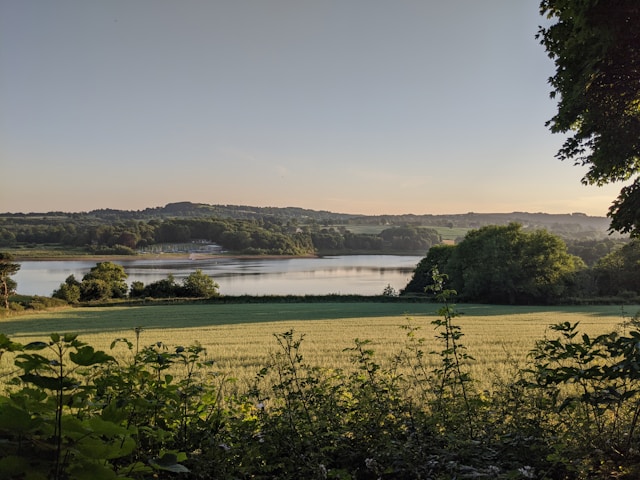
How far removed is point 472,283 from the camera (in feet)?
166

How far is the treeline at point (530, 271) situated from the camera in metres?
49.9

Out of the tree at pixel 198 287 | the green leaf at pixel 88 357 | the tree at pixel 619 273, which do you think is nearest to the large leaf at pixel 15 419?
the green leaf at pixel 88 357

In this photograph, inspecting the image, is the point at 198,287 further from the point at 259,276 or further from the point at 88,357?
the point at 88,357

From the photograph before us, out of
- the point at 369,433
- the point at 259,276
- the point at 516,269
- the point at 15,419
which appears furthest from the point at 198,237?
the point at 15,419

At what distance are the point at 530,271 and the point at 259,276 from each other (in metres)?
55.4

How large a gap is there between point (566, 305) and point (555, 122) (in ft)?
149

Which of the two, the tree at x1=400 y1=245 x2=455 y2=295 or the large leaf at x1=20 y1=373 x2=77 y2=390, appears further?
the tree at x1=400 y1=245 x2=455 y2=295

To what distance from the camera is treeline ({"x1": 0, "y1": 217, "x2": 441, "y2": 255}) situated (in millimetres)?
111688

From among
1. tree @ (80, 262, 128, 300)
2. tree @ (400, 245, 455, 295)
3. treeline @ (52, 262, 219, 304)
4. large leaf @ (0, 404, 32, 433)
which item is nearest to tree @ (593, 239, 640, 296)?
tree @ (400, 245, 455, 295)

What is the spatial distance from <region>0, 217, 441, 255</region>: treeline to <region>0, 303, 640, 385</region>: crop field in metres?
84.7

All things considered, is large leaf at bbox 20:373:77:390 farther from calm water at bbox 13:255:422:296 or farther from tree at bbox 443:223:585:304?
calm water at bbox 13:255:422:296

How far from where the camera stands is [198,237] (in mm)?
147500

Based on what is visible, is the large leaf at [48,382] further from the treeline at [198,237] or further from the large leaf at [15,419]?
the treeline at [198,237]

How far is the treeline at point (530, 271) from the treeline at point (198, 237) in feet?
297
